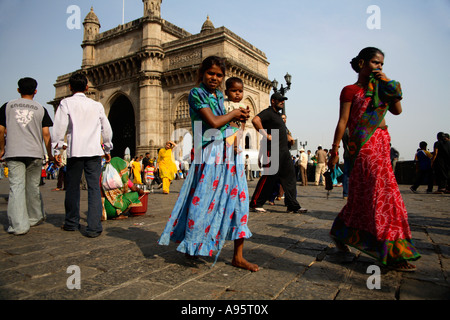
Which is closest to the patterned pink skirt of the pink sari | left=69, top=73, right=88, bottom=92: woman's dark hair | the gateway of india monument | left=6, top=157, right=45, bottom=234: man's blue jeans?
the pink sari

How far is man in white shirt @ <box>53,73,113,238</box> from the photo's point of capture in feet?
11.8

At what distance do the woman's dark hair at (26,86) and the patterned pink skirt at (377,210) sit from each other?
3945 mm

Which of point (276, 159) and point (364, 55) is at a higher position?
point (364, 55)

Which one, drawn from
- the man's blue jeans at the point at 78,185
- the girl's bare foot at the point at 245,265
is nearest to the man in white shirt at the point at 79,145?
the man's blue jeans at the point at 78,185

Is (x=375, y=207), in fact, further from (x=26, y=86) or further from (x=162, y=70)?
(x=162, y=70)

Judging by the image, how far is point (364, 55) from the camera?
2480 mm

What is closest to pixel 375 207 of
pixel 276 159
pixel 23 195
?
pixel 276 159

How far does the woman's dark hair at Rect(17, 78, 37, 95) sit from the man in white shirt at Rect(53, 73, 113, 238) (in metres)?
0.60

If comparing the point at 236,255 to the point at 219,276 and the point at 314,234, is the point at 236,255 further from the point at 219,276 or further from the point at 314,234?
the point at 314,234

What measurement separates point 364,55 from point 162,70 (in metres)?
25.6

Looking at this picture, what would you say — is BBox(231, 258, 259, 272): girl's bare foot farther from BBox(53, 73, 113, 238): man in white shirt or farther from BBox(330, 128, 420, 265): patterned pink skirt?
BBox(53, 73, 113, 238): man in white shirt
